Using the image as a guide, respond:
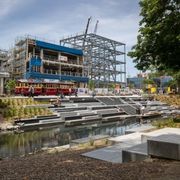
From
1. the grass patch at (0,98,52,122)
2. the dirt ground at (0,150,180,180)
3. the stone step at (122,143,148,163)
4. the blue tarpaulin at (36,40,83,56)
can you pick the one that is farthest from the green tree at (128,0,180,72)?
the blue tarpaulin at (36,40,83,56)

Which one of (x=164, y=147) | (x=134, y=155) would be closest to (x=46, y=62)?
(x=134, y=155)

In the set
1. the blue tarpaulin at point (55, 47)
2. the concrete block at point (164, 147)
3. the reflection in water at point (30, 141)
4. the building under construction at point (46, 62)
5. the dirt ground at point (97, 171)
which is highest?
the blue tarpaulin at point (55, 47)

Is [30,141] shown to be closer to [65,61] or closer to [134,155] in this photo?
[134,155]

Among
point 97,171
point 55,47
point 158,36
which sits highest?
point 55,47

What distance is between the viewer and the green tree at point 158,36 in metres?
16.2

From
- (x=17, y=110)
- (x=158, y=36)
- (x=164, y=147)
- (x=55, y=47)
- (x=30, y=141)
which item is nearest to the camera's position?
(x=164, y=147)

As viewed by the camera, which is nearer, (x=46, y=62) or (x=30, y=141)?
(x=30, y=141)

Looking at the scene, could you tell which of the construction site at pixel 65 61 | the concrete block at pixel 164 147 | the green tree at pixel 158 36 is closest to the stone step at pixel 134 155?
the concrete block at pixel 164 147

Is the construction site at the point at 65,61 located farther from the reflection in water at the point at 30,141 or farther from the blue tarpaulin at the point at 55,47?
the reflection in water at the point at 30,141

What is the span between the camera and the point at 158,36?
55.3ft

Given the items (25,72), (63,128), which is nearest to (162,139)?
(63,128)

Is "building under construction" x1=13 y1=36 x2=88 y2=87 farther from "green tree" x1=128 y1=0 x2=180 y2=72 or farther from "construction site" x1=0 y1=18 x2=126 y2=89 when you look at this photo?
"green tree" x1=128 y1=0 x2=180 y2=72

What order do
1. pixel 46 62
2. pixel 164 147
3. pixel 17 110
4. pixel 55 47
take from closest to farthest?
pixel 164 147 → pixel 17 110 → pixel 46 62 → pixel 55 47

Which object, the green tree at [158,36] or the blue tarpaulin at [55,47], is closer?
the green tree at [158,36]
